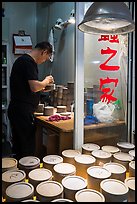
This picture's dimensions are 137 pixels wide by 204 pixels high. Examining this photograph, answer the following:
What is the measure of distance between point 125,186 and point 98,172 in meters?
0.17

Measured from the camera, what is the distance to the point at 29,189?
104 centimetres

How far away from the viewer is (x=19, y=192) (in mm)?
1003

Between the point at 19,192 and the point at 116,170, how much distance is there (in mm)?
570

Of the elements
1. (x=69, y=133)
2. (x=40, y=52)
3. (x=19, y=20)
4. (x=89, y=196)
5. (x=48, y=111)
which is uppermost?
(x=19, y=20)

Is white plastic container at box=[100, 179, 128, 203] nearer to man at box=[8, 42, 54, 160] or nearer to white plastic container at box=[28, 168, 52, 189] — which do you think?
white plastic container at box=[28, 168, 52, 189]

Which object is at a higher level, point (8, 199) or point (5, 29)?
point (5, 29)

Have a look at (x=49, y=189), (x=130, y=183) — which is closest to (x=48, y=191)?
(x=49, y=189)

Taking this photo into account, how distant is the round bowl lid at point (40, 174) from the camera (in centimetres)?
115

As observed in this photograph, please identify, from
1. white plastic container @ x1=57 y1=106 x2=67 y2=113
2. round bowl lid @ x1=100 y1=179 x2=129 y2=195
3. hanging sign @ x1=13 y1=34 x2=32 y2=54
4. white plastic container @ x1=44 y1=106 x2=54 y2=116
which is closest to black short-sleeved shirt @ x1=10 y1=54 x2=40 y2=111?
white plastic container @ x1=44 y1=106 x2=54 y2=116

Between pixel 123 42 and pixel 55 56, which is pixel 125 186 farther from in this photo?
pixel 55 56

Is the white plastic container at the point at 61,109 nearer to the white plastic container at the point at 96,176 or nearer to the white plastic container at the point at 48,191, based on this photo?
the white plastic container at the point at 96,176

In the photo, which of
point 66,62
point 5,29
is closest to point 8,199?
point 66,62

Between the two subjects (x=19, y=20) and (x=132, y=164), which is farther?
(x=19, y=20)

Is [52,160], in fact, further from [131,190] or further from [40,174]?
[131,190]
